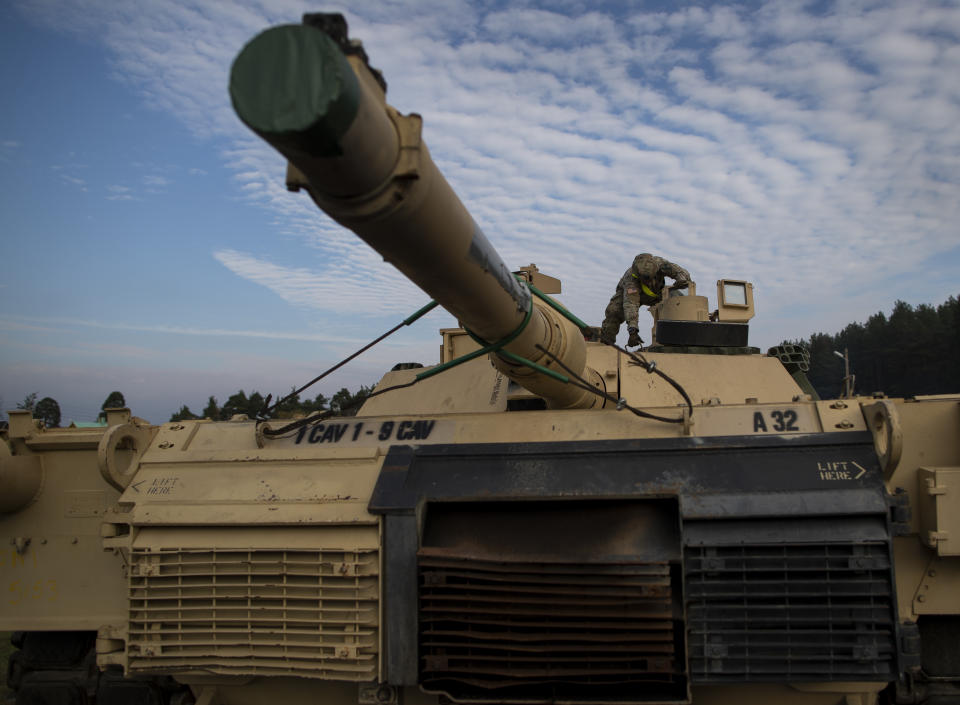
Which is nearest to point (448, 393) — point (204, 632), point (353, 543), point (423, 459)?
point (423, 459)

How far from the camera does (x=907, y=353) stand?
52.2 metres

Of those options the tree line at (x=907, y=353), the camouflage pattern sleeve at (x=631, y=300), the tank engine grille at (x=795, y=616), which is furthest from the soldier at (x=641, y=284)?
the tree line at (x=907, y=353)

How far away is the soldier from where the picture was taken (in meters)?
7.40

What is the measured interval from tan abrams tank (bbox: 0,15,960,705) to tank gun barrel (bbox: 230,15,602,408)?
0.11 ft

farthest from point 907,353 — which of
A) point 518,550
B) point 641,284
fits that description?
point 518,550

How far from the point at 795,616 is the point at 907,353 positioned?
55.6m

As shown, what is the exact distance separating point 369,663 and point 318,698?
694mm

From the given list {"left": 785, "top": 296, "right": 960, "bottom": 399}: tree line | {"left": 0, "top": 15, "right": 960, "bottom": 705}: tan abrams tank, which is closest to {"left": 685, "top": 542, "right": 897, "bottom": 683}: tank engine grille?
{"left": 0, "top": 15, "right": 960, "bottom": 705}: tan abrams tank

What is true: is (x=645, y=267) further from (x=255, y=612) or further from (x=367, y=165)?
(x=367, y=165)

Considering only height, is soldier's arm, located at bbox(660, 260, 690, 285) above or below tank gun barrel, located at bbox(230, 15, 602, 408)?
above

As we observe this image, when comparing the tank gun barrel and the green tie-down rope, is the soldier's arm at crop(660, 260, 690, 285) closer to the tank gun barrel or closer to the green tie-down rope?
the green tie-down rope

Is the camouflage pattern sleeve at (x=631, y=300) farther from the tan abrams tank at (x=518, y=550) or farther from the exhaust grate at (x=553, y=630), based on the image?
the exhaust grate at (x=553, y=630)

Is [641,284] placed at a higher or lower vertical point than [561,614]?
higher

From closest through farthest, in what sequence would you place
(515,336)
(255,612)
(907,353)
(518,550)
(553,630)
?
(515,336) < (553,630) < (518,550) < (255,612) < (907,353)
